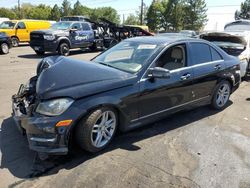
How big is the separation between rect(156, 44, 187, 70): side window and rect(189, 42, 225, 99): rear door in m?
0.22

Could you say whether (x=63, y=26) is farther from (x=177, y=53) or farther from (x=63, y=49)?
(x=177, y=53)

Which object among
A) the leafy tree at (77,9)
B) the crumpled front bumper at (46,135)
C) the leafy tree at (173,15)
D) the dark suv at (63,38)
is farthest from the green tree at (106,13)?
the crumpled front bumper at (46,135)

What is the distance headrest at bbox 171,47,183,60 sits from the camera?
5.00m

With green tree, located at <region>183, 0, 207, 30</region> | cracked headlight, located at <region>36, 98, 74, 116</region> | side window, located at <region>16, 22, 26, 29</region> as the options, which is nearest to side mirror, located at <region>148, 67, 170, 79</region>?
cracked headlight, located at <region>36, 98, 74, 116</region>

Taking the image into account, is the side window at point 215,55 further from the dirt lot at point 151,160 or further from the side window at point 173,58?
the dirt lot at point 151,160

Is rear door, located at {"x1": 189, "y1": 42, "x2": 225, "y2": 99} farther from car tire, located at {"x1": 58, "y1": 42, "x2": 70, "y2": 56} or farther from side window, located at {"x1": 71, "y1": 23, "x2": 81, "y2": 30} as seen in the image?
side window, located at {"x1": 71, "y1": 23, "x2": 81, "y2": 30}

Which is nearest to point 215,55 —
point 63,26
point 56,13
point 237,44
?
point 237,44

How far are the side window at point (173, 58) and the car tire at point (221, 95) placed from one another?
1223 mm

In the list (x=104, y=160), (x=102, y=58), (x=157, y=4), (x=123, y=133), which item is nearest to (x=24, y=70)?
(x=102, y=58)

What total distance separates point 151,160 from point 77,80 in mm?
1446

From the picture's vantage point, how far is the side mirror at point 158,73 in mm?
4277

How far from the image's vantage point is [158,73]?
4.30m

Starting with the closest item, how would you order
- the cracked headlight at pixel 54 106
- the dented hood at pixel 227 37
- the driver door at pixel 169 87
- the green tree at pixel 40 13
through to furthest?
the cracked headlight at pixel 54 106, the driver door at pixel 169 87, the dented hood at pixel 227 37, the green tree at pixel 40 13

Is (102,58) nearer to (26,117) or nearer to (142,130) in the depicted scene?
(142,130)
